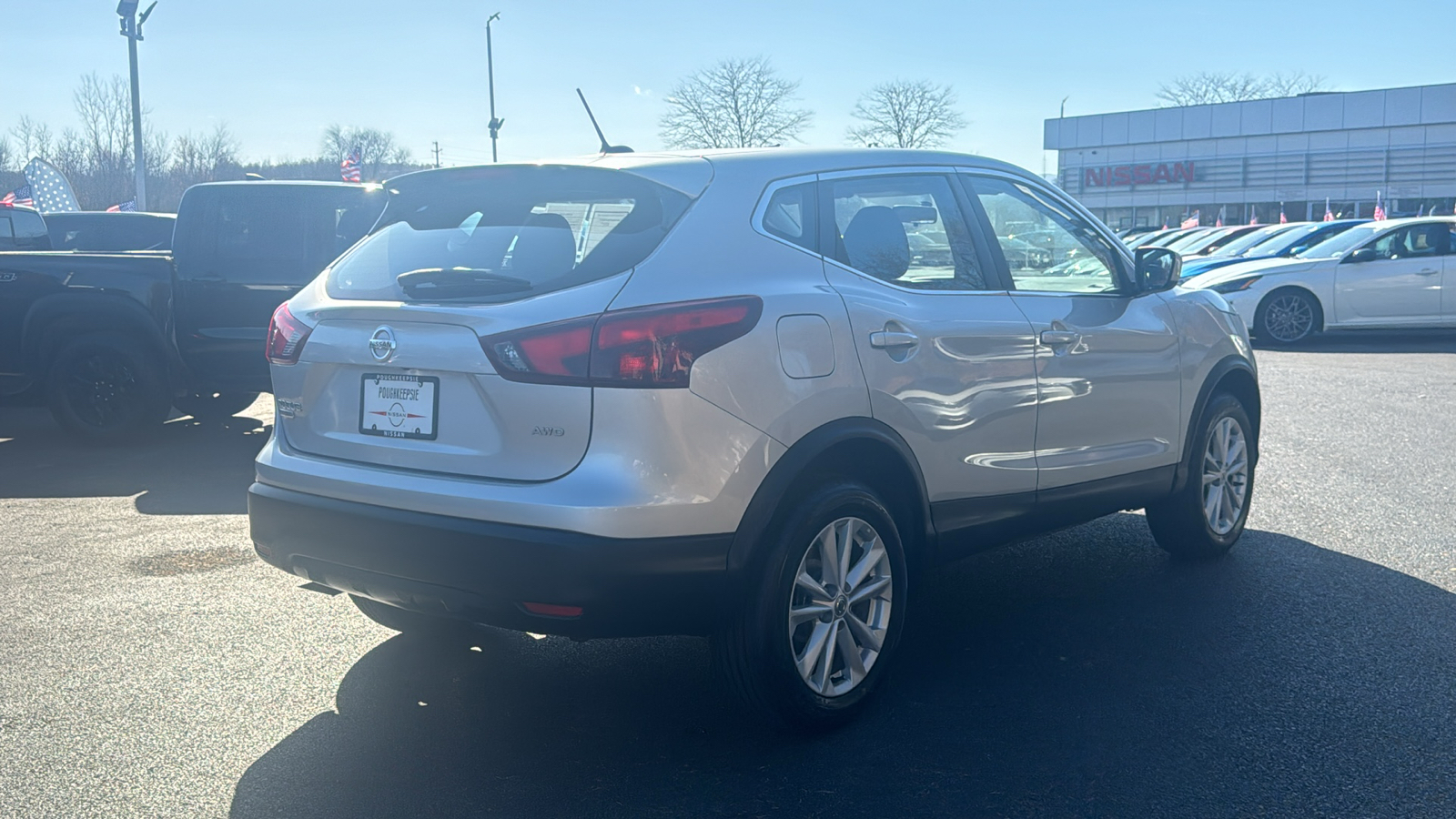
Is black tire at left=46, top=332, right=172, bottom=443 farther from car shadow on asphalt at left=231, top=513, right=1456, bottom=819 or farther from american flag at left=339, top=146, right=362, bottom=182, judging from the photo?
american flag at left=339, top=146, right=362, bottom=182

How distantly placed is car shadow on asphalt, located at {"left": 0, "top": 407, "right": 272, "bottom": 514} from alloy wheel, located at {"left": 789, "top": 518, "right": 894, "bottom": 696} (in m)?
4.25

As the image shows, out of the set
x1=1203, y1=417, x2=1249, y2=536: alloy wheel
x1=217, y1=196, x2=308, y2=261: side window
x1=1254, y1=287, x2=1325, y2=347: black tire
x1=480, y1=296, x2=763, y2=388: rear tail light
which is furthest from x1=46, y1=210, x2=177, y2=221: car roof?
x1=480, y1=296, x2=763, y2=388: rear tail light

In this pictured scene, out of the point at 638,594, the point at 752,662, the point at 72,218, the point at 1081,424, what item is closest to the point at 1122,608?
the point at 1081,424

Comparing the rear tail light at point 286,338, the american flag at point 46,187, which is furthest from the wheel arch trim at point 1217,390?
the american flag at point 46,187

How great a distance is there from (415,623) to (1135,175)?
55.3 meters

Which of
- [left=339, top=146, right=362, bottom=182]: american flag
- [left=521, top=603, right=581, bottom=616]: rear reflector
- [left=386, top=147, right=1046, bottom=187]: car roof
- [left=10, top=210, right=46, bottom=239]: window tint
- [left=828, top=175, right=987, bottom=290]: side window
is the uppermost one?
[left=339, top=146, right=362, bottom=182]: american flag

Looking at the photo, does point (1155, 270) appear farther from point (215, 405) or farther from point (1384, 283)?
point (1384, 283)

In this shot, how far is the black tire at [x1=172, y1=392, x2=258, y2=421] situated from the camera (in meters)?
10.4

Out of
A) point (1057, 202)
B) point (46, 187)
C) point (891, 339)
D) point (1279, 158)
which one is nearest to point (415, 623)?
point (891, 339)

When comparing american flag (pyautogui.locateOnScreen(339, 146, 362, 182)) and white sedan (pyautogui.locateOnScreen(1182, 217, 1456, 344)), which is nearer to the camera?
white sedan (pyautogui.locateOnScreen(1182, 217, 1456, 344))

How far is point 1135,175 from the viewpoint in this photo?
2195 inches

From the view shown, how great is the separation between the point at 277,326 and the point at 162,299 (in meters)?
5.82

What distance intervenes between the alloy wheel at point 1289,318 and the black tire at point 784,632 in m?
15.3

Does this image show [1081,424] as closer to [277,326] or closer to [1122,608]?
[1122,608]
